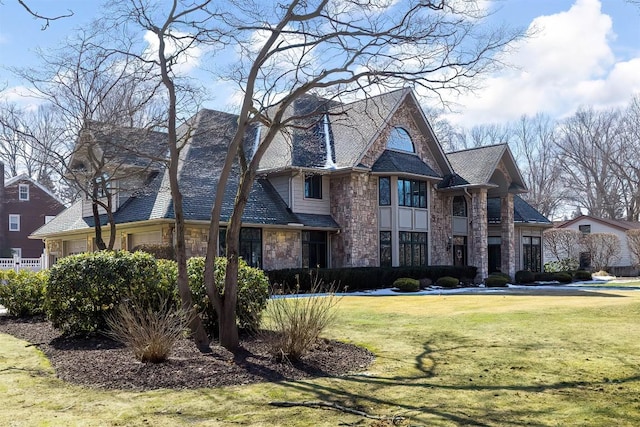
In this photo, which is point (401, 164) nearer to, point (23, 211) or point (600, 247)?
point (600, 247)

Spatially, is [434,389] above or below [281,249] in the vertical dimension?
below

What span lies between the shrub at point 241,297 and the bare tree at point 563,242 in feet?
123

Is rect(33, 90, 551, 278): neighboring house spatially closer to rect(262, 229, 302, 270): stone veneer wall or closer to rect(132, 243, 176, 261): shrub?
rect(262, 229, 302, 270): stone veneer wall

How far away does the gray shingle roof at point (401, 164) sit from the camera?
26.1 m

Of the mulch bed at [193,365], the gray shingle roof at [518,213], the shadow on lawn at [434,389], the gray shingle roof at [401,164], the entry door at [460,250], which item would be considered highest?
the gray shingle roof at [401,164]

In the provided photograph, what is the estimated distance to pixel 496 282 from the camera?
27.6 meters

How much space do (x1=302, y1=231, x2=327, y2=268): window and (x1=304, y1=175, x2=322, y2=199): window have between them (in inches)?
64.0

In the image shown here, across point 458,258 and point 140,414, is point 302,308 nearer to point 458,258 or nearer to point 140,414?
point 140,414

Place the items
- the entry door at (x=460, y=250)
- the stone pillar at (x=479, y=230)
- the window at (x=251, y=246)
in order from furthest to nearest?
the entry door at (x=460, y=250) < the stone pillar at (x=479, y=230) < the window at (x=251, y=246)

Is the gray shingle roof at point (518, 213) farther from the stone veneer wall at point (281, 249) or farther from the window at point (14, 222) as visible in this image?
the window at point (14, 222)

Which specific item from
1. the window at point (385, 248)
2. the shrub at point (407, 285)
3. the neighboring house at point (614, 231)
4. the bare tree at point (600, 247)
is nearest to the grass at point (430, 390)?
the shrub at point (407, 285)

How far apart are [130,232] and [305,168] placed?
7559mm

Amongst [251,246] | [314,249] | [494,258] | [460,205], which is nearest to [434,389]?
[251,246]

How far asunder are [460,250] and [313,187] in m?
9.87
